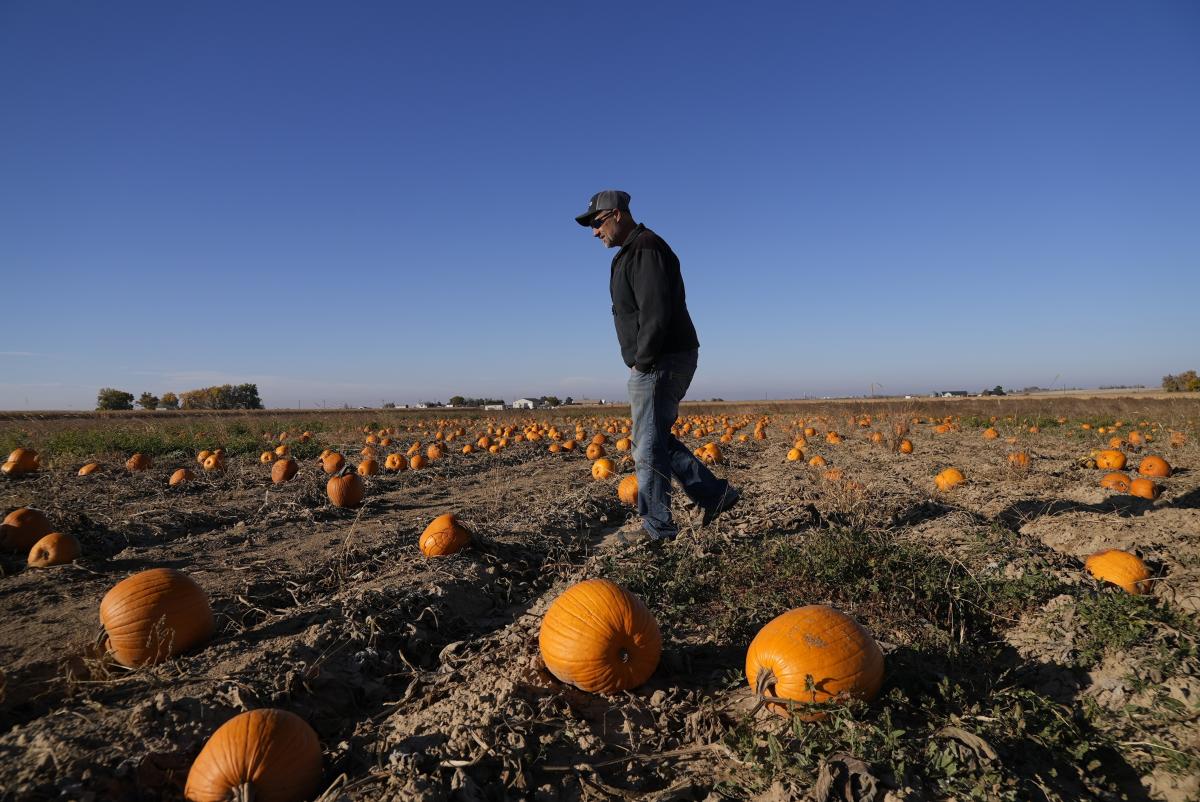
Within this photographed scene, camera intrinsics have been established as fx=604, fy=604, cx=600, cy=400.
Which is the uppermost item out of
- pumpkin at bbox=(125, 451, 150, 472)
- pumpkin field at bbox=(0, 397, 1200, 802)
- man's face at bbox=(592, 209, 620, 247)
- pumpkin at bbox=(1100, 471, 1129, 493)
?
man's face at bbox=(592, 209, 620, 247)

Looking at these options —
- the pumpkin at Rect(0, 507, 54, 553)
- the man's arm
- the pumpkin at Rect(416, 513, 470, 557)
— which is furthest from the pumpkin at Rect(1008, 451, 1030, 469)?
the pumpkin at Rect(0, 507, 54, 553)

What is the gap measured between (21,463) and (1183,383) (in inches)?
2214

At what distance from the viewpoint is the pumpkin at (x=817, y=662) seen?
224 cm

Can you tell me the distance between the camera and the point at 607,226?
14.7ft

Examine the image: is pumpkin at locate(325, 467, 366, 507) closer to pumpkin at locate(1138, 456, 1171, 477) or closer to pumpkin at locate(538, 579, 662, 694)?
pumpkin at locate(538, 579, 662, 694)

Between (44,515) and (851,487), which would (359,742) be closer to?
(851,487)

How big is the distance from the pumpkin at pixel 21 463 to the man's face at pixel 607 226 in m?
9.40

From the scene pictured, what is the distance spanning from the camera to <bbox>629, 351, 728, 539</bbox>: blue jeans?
4383mm

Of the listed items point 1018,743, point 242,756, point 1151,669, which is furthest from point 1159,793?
point 242,756

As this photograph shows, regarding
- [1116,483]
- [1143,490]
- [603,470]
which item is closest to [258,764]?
[603,470]

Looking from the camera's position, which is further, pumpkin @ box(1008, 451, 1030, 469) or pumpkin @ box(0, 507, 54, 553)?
pumpkin @ box(1008, 451, 1030, 469)

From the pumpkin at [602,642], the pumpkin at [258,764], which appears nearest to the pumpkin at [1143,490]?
the pumpkin at [602,642]

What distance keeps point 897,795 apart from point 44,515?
6.49 metres

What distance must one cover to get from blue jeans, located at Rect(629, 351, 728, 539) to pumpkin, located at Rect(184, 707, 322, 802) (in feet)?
8.98
